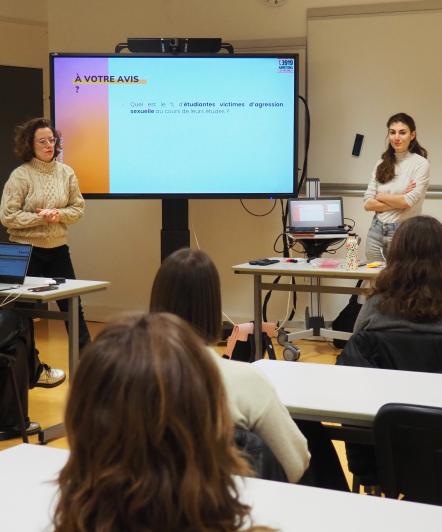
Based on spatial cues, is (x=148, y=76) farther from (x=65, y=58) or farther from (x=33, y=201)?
(x=33, y=201)

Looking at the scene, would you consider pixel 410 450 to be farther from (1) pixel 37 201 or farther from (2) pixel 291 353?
(2) pixel 291 353

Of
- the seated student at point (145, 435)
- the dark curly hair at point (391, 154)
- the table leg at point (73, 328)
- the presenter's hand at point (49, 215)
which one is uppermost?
the dark curly hair at point (391, 154)

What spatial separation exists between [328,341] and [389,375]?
378cm

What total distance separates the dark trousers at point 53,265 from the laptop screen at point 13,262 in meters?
0.69

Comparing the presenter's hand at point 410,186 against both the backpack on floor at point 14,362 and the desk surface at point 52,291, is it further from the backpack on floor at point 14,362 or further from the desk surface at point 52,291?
the backpack on floor at point 14,362

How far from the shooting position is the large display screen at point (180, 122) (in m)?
5.72

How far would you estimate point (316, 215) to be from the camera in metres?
5.36

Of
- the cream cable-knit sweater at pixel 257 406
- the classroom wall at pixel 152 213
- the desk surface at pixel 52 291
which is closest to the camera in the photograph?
the cream cable-knit sweater at pixel 257 406

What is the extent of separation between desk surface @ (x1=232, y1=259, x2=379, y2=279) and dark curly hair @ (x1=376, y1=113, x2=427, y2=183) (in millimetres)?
673

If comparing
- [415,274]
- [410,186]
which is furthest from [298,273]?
[415,274]

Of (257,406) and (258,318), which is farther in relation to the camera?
(258,318)

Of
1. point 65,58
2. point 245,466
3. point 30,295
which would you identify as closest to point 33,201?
point 30,295

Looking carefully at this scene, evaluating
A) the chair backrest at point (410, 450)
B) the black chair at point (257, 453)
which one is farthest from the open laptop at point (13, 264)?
the black chair at point (257, 453)

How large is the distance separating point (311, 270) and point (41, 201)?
5.46ft
